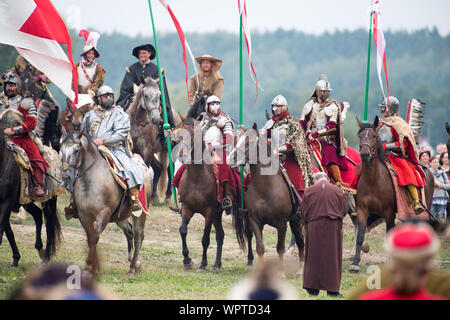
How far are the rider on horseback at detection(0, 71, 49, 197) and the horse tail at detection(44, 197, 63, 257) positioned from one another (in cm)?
75

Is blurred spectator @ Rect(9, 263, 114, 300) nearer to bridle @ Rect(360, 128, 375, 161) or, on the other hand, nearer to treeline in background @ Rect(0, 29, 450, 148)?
bridle @ Rect(360, 128, 375, 161)

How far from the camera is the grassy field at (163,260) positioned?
34.4ft

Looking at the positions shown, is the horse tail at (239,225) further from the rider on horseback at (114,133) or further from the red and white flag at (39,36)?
the red and white flag at (39,36)

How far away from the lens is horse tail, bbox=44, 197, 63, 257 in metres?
12.6

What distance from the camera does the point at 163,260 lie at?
13727 millimetres

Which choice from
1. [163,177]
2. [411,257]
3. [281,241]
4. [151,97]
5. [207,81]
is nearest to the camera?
[411,257]

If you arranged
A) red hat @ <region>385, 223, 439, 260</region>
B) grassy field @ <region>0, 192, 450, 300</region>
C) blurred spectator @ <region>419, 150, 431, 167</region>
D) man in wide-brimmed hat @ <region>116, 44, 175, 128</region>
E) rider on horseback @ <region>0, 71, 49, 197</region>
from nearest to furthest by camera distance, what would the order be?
red hat @ <region>385, 223, 439, 260</region>
grassy field @ <region>0, 192, 450, 300</region>
rider on horseback @ <region>0, 71, 49, 197</region>
man in wide-brimmed hat @ <region>116, 44, 175, 128</region>
blurred spectator @ <region>419, 150, 431, 167</region>

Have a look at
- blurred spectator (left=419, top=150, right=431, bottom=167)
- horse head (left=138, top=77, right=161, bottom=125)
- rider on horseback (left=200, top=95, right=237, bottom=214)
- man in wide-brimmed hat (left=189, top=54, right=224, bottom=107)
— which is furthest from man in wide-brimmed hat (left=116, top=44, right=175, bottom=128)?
blurred spectator (left=419, top=150, right=431, bottom=167)

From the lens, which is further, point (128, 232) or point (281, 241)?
point (128, 232)

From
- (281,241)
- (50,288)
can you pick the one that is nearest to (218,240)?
(281,241)

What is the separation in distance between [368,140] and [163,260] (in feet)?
14.6

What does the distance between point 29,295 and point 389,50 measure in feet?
299

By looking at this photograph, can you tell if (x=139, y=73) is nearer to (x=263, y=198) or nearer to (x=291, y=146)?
(x=291, y=146)
